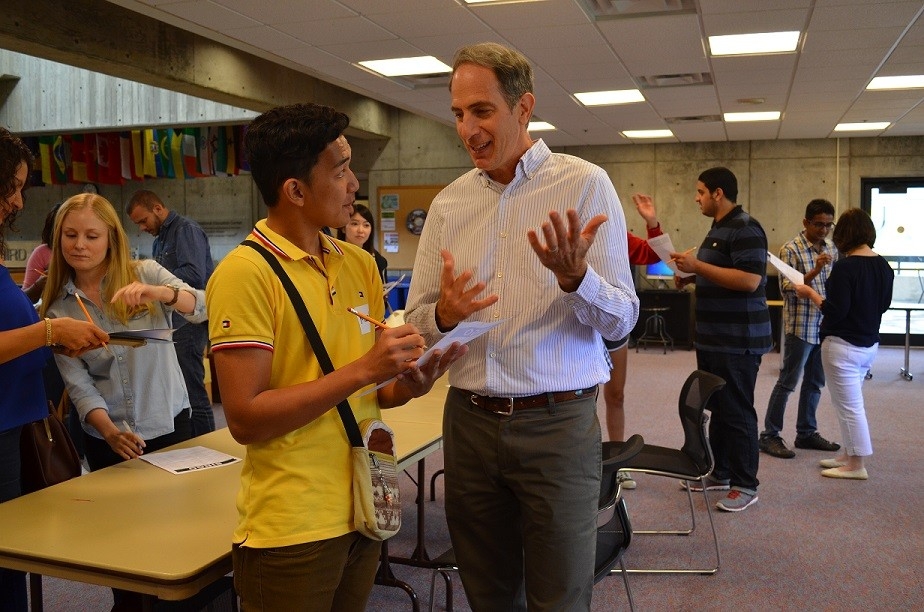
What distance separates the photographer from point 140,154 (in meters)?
10.8

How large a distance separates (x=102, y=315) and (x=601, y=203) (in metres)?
1.77

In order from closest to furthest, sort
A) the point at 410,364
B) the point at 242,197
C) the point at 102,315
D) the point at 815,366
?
the point at 410,364, the point at 102,315, the point at 815,366, the point at 242,197

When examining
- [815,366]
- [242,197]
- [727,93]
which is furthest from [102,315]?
[242,197]

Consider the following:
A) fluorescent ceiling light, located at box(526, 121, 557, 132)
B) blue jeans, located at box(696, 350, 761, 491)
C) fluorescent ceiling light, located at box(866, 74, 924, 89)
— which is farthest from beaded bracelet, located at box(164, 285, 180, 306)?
fluorescent ceiling light, located at box(526, 121, 557, 132)

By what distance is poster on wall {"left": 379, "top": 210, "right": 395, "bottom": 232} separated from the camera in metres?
12.9

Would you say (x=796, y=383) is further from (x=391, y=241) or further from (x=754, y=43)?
(x=391, y=241)

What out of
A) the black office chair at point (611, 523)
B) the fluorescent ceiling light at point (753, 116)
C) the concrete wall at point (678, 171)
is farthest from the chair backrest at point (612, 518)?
the concrete wall at point (678, 171)

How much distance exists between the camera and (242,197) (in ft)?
45.5

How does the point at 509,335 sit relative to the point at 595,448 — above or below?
above

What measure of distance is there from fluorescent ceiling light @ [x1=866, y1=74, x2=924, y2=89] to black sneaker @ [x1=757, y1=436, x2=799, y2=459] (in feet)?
13.4

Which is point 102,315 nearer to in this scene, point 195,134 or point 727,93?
point 727,93

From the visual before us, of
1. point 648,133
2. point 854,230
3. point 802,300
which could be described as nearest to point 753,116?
point 648,133

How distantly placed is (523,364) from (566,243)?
357 millimetres

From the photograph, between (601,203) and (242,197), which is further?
(242,197)
